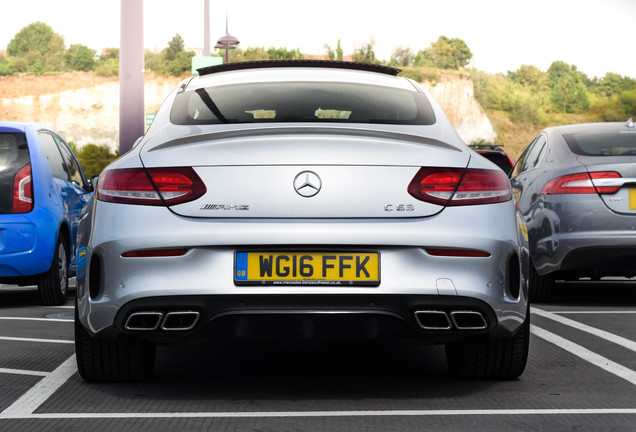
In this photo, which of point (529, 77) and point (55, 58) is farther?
point (529, 77)

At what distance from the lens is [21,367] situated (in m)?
5.70

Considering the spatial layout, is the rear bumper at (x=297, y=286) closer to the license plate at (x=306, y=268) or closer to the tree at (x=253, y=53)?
the license plate at (x=306, y=268)

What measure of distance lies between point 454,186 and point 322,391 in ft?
3.84

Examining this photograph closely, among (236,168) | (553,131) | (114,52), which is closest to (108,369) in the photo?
(236,168)

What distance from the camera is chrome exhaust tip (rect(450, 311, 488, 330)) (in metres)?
4.55

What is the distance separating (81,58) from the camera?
108688mm

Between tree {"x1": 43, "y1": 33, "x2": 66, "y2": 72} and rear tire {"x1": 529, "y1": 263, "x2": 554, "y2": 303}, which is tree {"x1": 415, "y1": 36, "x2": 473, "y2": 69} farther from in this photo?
rear tire {"x1": 529, "y1": 263, "x2": 554, "y2": 303}

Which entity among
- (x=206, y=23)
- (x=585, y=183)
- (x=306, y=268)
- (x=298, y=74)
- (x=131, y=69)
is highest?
(x=206, y=23)

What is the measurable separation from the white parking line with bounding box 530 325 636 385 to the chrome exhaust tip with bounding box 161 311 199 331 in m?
2.19

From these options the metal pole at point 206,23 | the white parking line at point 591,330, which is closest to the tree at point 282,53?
the metal pole at point 206,23

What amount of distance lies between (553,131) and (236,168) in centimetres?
571

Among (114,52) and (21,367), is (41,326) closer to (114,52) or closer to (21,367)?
(21,367)

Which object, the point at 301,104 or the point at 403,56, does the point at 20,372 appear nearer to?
the point at 301,104

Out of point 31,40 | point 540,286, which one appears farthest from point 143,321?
point 31,40
